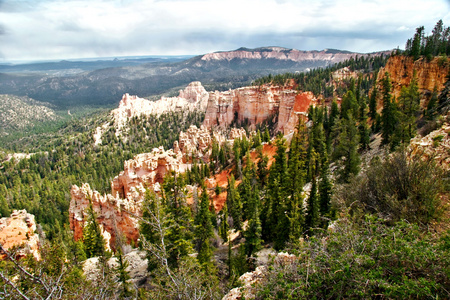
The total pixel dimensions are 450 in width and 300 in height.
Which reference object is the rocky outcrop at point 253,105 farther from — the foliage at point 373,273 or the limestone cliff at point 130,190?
the foliage at point 373,273

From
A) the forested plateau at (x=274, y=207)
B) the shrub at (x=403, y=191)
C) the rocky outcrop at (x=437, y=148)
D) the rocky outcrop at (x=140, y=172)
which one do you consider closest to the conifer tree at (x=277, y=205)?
the forested plateau at (x=274, y=207)

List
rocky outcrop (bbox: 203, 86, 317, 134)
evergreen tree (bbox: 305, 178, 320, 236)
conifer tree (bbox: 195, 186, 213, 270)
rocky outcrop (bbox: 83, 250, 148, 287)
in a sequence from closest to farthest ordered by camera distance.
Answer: conifer tree (bbox: 195, 186, 213, 270), evergreen tree (bbox: 305, 178, 320, 236), rocky outcrop (bbox: 83, 250, 148, 287), rocky outcrop (bbox: 203, 86, 317, 134)

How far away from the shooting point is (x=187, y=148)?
7638 cm

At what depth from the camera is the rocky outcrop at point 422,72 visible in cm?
3719

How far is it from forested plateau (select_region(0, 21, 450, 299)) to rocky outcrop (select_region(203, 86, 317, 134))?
65 cm

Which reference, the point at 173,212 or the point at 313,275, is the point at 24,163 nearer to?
the point at 173,212

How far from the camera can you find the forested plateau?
762 cm

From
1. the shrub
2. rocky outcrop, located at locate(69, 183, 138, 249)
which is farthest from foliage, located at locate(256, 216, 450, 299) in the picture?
rocky outcrop, located at locate(69, 183, 138, 249)

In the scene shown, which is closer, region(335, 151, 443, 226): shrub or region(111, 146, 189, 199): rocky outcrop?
region(335, 151, 443, 226): shrub

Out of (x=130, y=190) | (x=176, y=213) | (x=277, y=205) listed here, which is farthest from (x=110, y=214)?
(x=277, y=205)

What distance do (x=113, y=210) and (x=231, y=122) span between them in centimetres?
8424

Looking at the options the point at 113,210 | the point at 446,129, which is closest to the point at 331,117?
the point at 446,129

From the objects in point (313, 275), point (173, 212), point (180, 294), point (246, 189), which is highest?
point (313, 275)

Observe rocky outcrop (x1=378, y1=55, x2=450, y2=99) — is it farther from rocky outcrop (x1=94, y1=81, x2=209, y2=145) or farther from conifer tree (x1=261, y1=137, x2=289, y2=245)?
rocky outcrop (x1=94, y1=81, x2=209, y2=145)
